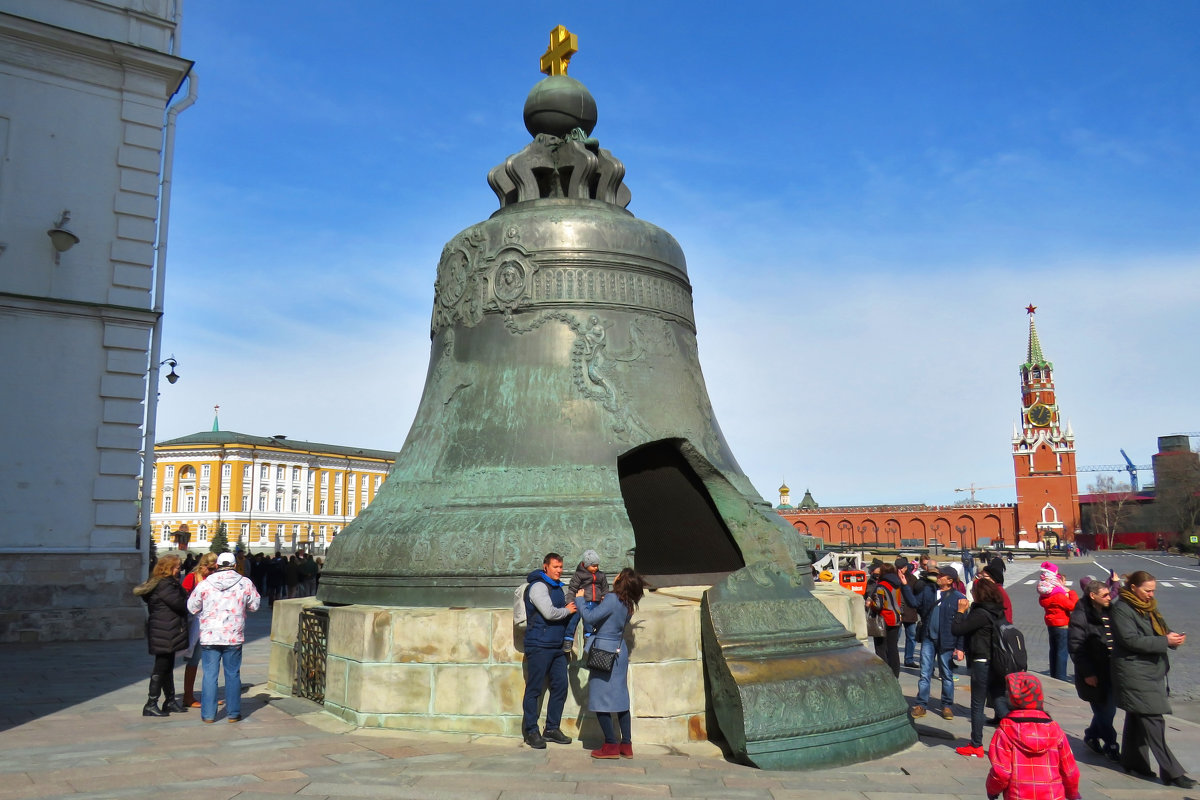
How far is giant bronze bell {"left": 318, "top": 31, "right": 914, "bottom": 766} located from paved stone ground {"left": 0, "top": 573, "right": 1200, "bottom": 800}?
421mm

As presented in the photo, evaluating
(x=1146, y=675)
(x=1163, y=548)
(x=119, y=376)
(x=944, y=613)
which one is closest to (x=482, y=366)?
(x=944, y=613)

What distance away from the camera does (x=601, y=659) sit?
5.07 m

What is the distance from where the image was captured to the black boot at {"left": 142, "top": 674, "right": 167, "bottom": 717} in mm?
6578

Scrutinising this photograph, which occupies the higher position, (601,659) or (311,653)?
(601,659)

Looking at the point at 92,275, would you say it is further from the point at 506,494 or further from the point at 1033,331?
the point at 1033,331

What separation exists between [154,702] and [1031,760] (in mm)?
5761

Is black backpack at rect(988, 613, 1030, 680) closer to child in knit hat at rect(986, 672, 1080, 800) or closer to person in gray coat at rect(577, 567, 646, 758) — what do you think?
child in knit hat at rect(986, 672, 1080, 800)

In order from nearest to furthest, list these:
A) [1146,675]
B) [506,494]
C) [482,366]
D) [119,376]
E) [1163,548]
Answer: [1146,675], [506,494], [482,366], [119,376], [1163,548]

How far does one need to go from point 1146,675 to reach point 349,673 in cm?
480

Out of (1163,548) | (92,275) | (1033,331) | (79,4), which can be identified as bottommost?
(1163,548)

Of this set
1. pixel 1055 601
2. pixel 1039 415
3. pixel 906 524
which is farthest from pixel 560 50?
pixel 1039 415

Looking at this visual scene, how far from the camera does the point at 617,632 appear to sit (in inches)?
202

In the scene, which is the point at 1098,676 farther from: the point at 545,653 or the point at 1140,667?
the point at 545,653

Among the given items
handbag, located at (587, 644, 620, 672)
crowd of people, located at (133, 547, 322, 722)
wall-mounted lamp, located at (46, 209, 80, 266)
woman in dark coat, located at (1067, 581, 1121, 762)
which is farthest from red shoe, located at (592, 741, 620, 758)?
wall-mounted lamp, located at (46, 209, 80, 266)
